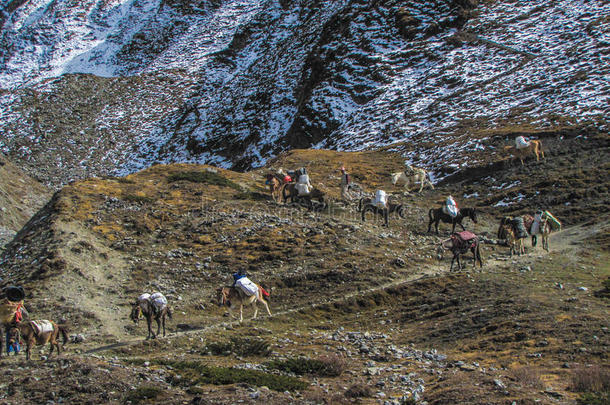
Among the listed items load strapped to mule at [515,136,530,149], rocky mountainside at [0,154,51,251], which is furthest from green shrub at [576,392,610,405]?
rocky mountainside at [0,154,51,251]

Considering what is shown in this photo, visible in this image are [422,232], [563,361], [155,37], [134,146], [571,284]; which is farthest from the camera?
[155,37]

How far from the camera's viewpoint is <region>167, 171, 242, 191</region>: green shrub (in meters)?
31.1

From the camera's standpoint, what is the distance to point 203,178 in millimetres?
31688

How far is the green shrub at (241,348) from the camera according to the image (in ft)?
45.8

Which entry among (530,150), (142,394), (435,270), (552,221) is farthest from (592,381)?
(530,150)

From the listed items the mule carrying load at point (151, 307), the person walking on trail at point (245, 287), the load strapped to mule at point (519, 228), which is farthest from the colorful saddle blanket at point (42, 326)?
the load strapped to mule at point (519, 228)

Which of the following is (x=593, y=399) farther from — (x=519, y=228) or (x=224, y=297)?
(x=519, y=228)

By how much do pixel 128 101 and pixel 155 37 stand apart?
31.8 m

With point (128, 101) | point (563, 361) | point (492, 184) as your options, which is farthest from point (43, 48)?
point (563, 361)

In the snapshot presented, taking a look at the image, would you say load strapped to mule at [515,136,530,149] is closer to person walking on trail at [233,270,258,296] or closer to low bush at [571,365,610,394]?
person walking on trail at [233,270,258,296]

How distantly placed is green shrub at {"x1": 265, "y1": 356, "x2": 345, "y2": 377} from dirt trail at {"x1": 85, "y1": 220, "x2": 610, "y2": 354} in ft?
13.0

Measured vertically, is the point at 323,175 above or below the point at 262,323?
above

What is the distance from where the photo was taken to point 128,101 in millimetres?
94312

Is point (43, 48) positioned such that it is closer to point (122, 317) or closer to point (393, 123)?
point (393, 123)
